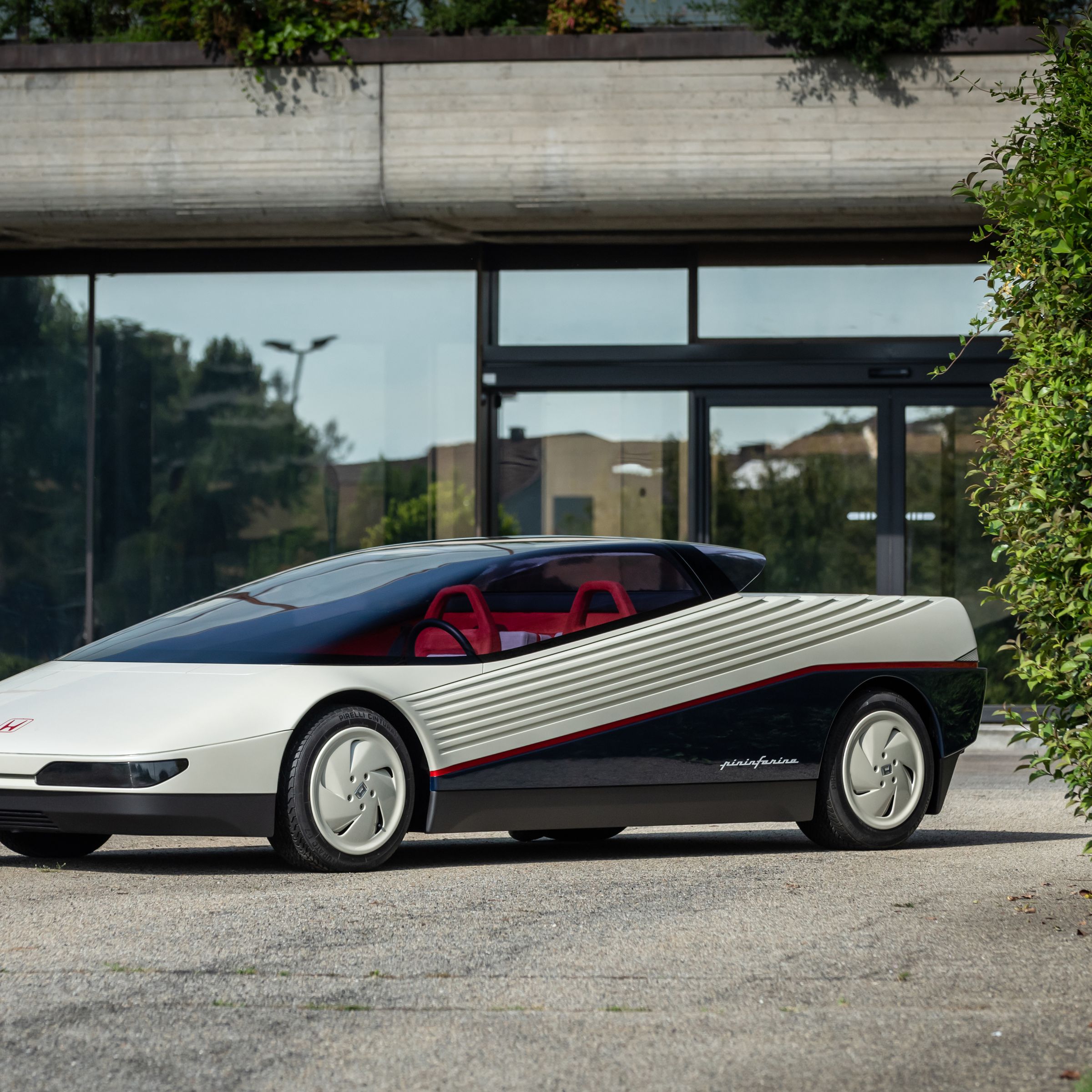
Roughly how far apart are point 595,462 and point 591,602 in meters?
7.62

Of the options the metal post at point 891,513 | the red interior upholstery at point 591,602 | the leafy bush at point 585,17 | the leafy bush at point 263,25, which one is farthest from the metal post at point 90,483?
the red interior upholstery at point 591,602

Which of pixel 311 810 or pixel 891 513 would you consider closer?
pixel 311 810

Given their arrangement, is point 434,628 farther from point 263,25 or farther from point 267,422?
point 267,422

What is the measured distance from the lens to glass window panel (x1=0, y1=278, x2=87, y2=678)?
15.3 m

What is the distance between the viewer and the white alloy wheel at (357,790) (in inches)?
242

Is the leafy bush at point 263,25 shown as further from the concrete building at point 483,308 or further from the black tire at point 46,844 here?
the black tire at point 46,844

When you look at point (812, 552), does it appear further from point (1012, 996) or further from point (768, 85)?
point (1012, 996)

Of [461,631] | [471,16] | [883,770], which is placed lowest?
[883,770]

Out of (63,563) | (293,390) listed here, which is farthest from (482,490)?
(63,563)

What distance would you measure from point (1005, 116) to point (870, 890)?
349 inches

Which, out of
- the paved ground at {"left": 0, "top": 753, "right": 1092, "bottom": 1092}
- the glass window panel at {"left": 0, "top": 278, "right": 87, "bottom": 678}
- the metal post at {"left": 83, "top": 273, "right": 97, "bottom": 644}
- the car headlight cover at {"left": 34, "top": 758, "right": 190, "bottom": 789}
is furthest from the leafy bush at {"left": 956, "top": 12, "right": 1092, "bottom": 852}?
the glass window panel at {"left": 0, "top": 278, "right": 87, "bottom": 678}

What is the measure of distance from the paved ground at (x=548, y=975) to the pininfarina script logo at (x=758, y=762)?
0.43 metres

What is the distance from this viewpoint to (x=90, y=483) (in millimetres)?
15273

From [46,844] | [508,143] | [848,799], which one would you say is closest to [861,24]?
[508,143]
